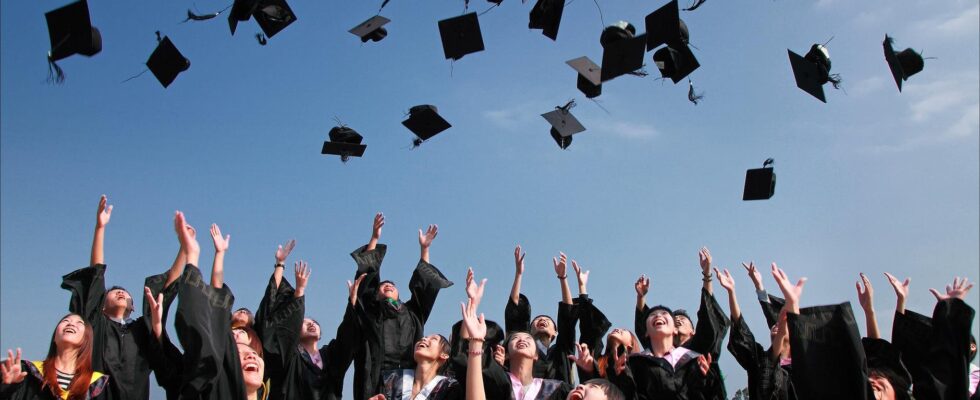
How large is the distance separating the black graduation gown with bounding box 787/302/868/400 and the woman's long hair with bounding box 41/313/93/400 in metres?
3.37

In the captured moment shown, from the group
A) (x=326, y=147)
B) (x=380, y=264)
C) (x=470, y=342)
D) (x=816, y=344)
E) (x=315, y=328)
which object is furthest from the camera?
(x=326, y=147)

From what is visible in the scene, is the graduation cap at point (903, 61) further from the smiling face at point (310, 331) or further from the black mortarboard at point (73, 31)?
the black mortarboard at point (73, 31)

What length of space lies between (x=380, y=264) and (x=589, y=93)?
2291 millimetres

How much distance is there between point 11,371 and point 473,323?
215cm

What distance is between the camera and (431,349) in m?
4.42

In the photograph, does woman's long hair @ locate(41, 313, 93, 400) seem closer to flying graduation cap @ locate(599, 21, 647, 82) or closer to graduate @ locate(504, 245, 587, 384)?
graduate @ locate(504, 245, 587, 384)

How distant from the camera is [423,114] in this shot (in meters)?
6.67

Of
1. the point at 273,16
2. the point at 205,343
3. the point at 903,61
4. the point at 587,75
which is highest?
the point at 273,16

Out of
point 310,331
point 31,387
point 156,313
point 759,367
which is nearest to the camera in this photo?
point 156,313

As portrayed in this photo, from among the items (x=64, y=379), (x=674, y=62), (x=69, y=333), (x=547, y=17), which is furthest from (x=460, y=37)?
(x=64, y=379)

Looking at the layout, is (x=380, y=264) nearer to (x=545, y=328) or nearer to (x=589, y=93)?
(x=545, y=328)

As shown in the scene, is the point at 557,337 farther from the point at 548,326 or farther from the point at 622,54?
the point at 622,54

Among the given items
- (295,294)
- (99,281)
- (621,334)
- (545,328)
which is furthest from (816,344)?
(99,281)

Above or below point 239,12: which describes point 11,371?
below
